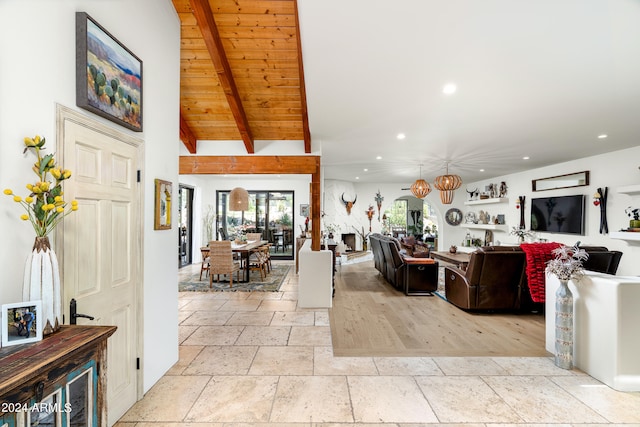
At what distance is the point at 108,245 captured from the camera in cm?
205

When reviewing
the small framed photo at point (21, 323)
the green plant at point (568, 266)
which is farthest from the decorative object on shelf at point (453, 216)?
the small framed photo at point (21, 323)

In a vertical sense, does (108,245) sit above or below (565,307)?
above

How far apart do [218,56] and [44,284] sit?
3040mm

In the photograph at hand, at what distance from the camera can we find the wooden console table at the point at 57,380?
105cm

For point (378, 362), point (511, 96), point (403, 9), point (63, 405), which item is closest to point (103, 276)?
point (63, 405)

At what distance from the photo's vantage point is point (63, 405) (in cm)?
127

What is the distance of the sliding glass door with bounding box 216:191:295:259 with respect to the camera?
9492mm

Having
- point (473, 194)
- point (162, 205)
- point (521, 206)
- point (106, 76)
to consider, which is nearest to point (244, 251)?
point (162, 205)

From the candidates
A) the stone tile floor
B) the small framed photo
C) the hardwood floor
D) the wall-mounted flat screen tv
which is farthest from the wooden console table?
the wall-mounted flat screen tv

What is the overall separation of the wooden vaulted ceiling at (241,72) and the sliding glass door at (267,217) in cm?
406

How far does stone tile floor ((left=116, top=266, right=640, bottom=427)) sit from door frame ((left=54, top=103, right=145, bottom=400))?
1.71ft

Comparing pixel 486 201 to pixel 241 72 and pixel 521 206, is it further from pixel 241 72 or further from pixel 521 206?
pixel 241 72

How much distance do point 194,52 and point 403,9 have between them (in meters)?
2.91

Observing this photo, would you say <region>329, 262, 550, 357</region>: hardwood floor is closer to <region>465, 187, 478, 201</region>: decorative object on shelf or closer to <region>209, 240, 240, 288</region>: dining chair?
<region>209, 240, 240, 288</region>: dining chair
